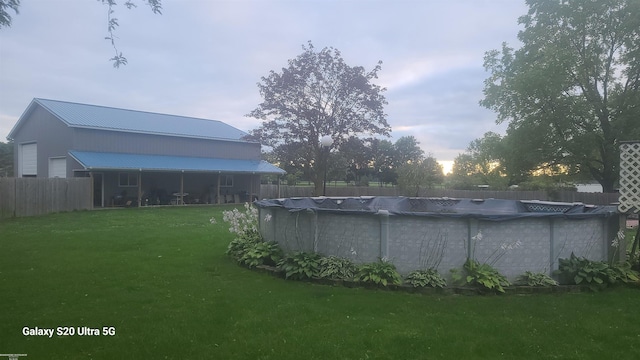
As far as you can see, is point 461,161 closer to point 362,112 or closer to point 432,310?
point 362,112

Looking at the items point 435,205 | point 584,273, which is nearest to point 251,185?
point 435,205

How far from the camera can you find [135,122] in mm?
28922

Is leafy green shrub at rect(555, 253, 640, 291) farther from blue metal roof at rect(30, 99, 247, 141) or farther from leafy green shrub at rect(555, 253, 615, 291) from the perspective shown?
blue metal roof at rect(30, 99, 247, 141)

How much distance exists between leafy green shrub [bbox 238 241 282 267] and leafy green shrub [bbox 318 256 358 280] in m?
1.23

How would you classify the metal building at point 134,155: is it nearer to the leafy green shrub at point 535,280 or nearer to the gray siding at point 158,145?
the gray siding at point 158,145

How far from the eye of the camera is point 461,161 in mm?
66938

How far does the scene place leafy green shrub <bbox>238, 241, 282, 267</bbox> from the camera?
8258 millimetres

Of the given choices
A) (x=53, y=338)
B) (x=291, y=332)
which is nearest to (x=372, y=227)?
(x=291, y=332)

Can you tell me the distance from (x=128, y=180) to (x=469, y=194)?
22.8 metres

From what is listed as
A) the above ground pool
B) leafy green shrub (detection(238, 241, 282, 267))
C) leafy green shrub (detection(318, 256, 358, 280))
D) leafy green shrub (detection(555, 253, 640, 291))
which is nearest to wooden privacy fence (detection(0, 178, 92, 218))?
leafy green shrub (detection(238, 241, 282, 267))

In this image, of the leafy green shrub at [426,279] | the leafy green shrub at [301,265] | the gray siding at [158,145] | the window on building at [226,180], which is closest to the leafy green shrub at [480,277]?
the leafy green shrub at [426,279]

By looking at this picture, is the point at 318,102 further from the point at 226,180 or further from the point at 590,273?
the point at 590,273

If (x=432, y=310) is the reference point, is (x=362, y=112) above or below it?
above

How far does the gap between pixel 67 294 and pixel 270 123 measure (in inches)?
939
